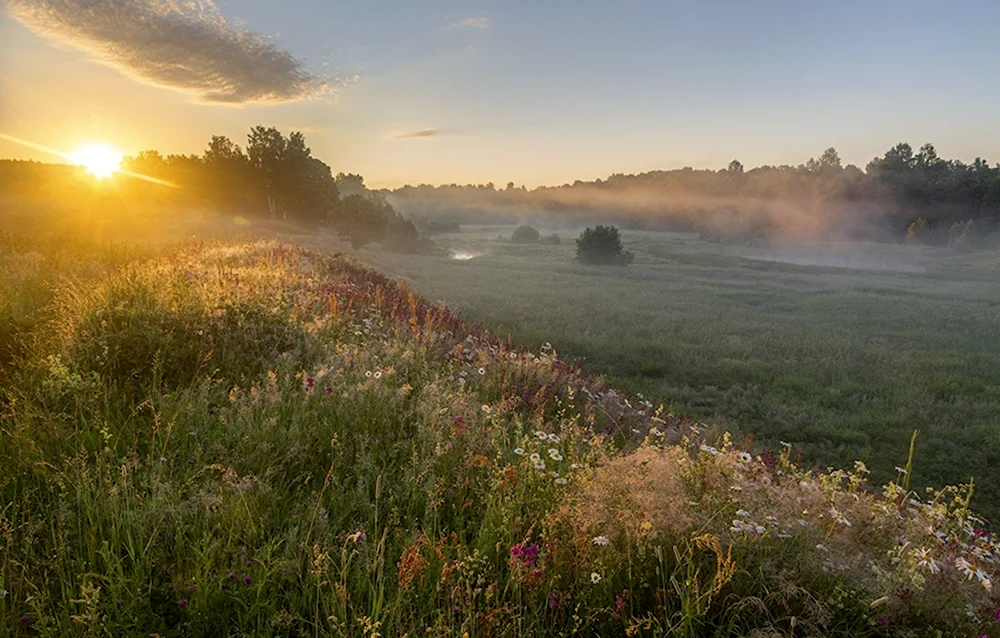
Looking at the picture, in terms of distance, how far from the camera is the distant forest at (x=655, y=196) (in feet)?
184

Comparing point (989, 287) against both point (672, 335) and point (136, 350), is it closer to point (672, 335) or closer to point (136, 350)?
point (672, 335)

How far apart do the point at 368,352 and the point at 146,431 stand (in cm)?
277

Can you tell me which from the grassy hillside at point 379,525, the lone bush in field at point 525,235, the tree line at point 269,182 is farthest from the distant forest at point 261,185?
the grassy hillside at point 379,525

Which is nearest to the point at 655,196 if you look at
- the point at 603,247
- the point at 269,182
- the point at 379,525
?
the point at 603,247

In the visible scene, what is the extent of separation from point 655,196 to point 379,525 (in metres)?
165

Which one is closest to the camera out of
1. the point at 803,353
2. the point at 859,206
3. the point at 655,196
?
the point at 803,353

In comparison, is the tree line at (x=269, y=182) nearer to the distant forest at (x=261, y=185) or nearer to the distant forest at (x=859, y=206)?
the distant forest at (x=261, y=185)

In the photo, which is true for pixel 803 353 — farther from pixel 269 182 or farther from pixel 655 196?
pixel 655 196

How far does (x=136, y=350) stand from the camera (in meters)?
5.52

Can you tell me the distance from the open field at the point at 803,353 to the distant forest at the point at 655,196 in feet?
105

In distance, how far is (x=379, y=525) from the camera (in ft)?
11.6

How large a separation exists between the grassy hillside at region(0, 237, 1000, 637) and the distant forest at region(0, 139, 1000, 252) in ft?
113

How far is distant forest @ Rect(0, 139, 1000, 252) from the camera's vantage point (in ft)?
184

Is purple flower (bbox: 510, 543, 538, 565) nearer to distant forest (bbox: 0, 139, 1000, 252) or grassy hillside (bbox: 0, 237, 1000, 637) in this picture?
grassy hillside (bbox: 0, 237, 1000, 637)
